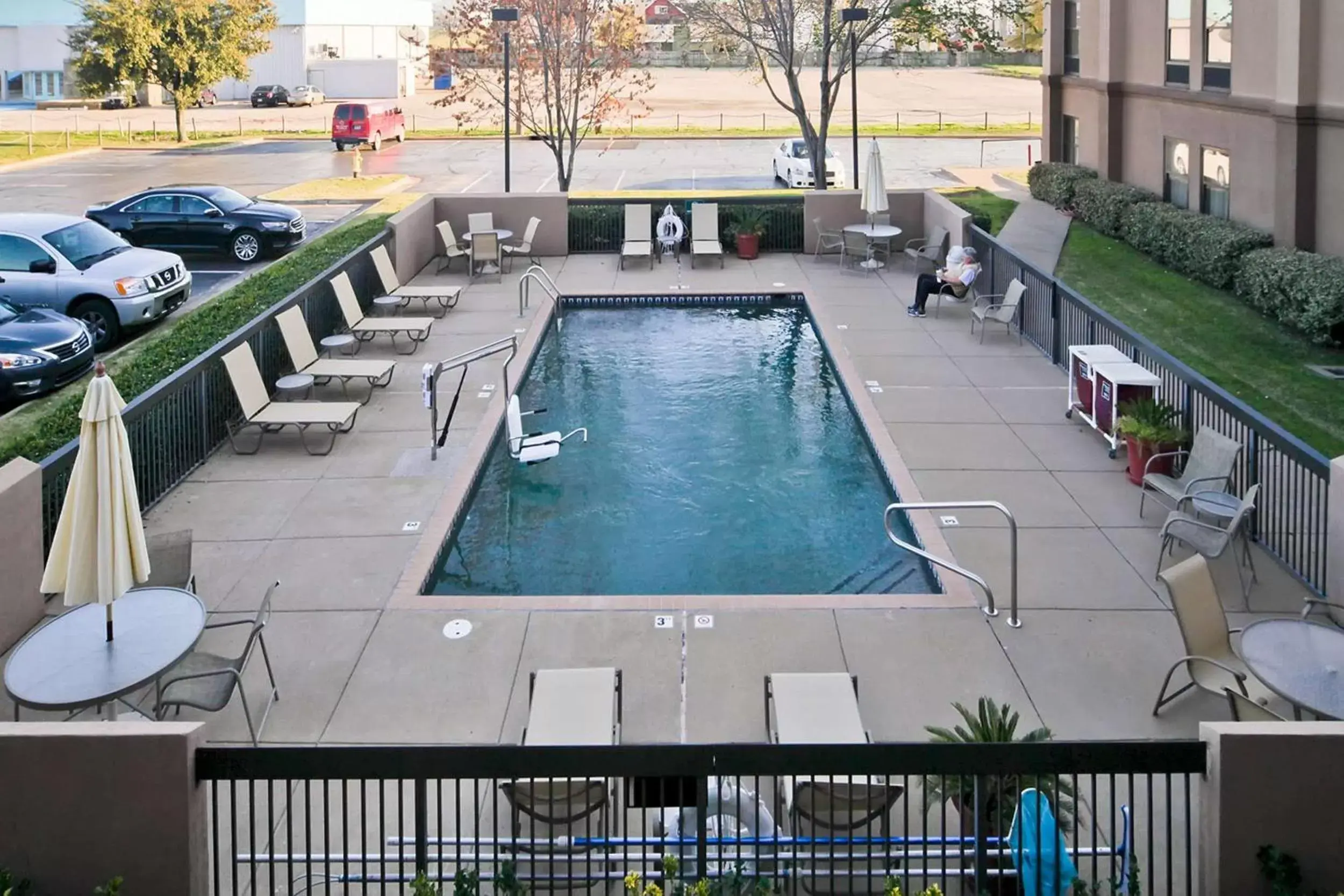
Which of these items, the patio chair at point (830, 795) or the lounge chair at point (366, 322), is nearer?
the patio chair at point (830, 795)

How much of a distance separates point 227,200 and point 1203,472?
21.7m

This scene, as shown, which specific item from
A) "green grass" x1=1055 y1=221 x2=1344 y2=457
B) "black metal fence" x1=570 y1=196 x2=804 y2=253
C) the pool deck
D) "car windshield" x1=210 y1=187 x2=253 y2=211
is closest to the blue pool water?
the pool deck

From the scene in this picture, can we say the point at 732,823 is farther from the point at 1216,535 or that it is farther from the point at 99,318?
the point at 99,318

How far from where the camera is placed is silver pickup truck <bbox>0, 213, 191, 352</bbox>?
1894cm

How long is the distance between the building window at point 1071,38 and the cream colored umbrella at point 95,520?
29.3m

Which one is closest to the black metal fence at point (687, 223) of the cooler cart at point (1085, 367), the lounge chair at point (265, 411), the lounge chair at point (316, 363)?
the lounge chair at point (316, 363)

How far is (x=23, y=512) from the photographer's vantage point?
9.45m

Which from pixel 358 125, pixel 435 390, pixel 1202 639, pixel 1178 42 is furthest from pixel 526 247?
pixel 358 125

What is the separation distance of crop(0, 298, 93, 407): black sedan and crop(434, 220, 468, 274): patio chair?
7.79m

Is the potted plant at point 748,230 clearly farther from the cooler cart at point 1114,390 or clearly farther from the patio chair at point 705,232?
the cooler cart at point 1114,390

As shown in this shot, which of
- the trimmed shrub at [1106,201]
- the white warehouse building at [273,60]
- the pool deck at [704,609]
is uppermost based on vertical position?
the white warehouse building at [273,60]

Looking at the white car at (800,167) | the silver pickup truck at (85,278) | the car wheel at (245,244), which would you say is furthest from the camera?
the white car at (800,167)

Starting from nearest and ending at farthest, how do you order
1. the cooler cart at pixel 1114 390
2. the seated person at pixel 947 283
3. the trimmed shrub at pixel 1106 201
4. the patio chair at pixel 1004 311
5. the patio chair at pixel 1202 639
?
the patio chair at pixel 1202 639 < the cooler cart at pixel 1114 390 < the patio chair at pixel 1004 311 < the seated person at pixel 947 283 < the trimmed shrub at pixel 1106 201

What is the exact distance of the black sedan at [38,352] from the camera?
1557 cm
